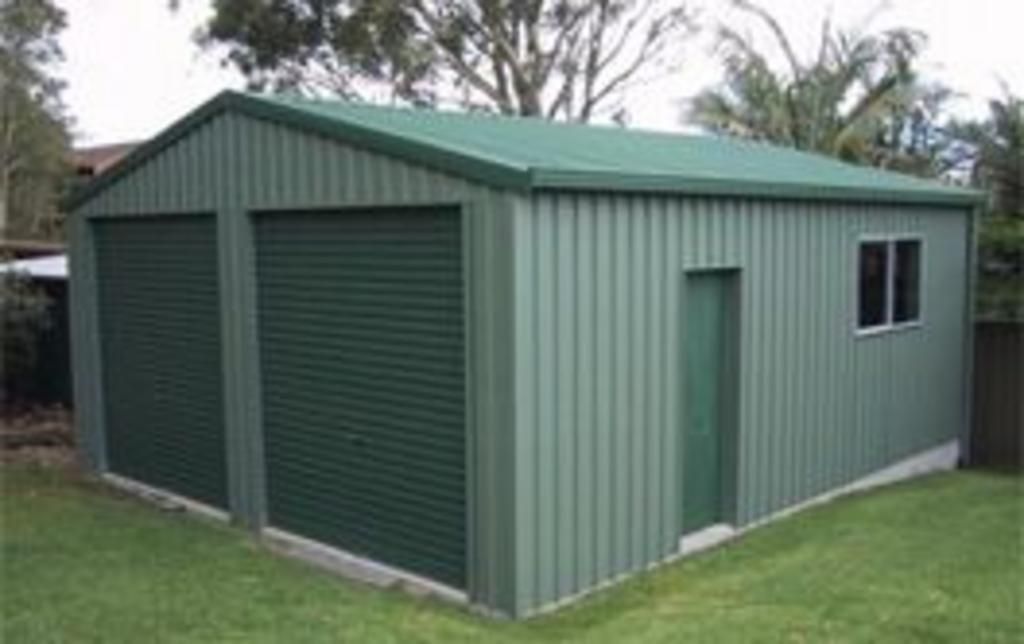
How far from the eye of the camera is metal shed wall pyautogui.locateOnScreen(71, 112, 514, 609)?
302 inches

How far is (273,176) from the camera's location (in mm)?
9508

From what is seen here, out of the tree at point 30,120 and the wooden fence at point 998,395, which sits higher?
the tree at point 30,120

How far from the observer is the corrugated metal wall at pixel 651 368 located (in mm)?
7773

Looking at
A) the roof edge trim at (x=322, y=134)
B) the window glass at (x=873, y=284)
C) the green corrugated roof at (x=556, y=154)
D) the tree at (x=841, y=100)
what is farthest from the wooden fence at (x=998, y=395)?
the roof edge trim at (x=322, y=134)

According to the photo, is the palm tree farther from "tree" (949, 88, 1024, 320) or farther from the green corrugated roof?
the green corrugated roof

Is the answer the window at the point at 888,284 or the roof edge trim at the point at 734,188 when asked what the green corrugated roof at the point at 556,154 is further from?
the window at the point at 888,284

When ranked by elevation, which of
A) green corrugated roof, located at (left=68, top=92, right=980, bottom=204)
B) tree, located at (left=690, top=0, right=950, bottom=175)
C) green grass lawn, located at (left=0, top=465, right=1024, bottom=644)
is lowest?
green grass lawn, located at (left=0, top=465, right=1024, bottom=644)

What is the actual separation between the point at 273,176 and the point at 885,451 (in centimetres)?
662

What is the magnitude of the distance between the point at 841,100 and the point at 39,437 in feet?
43.4

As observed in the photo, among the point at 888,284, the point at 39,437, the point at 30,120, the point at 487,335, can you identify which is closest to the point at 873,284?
the point at 888,284

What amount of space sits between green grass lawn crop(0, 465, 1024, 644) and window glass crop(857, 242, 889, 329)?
2227mm

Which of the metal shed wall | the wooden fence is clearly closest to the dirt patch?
the metal shed wall

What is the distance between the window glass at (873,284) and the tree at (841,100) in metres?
8.41

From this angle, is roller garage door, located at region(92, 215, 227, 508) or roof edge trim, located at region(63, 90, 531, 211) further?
roller garage door, located at region(92, 215, 227, 508)
